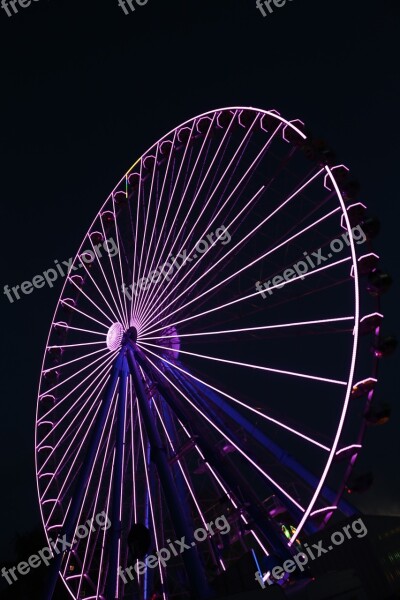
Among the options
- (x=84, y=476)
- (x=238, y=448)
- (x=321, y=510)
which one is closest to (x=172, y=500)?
(x=238, y=448)

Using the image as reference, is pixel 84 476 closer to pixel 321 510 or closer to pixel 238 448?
pixel 238 448

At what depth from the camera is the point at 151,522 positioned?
11312 mm

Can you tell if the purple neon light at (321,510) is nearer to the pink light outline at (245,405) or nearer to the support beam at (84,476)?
the pink light outline at (245,405)

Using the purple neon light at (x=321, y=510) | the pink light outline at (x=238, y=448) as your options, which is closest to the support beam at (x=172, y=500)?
the pink light outline at (x=238, y=448)

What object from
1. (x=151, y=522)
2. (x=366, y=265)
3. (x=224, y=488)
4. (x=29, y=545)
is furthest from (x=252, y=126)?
(x=29, y=545)

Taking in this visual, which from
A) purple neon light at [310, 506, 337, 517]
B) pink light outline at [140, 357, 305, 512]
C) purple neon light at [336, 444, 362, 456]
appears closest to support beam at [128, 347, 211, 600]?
pink light outline at [140, 357, 305, 512]

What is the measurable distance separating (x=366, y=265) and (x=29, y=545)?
24.3 m

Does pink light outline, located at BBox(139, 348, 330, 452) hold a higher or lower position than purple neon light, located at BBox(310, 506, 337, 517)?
higher

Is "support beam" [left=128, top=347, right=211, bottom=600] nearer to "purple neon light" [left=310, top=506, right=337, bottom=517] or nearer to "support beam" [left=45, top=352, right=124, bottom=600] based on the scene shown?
"support beam" [left=45, top=352, right=124, bottom=600]

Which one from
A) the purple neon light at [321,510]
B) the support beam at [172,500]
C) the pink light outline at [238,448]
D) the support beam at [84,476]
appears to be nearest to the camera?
the purple neon light at [321,510]

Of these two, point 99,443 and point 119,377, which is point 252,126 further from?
point 99,443

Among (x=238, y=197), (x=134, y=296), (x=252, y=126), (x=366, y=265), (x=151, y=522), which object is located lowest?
(x=151, y=522)

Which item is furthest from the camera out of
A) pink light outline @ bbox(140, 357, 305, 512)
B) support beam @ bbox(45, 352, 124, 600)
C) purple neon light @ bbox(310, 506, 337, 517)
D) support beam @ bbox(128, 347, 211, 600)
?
support beam @ bbox(45, 352, 124, 600)

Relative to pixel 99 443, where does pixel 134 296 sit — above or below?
above
